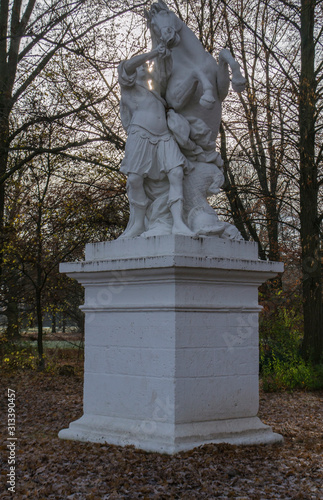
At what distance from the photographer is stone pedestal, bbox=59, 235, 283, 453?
4.71m

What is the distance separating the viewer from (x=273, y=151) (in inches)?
469

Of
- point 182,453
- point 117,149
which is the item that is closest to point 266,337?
point 117,149

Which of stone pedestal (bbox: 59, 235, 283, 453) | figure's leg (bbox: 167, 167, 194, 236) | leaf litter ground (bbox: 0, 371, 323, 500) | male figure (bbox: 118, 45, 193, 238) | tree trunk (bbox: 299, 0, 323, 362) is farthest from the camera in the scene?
tree trunk (bbox: 299, 0, 323, 362)

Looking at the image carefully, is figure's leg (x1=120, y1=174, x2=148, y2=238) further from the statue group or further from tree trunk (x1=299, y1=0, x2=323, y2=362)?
tree trunk (x1=299, y1=0, x2=323, y2=362)

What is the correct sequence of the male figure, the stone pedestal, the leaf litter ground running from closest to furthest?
the leaf litter ground, the stone pedestal, the male figure

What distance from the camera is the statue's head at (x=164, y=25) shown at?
543 cm

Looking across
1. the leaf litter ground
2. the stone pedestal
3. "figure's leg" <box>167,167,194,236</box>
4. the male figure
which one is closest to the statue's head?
the male figure

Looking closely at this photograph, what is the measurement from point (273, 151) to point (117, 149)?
3072 millimetres

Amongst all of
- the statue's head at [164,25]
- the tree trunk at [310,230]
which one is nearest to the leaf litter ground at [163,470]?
the statue's head at [164,25]

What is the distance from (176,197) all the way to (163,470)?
2.23 meters

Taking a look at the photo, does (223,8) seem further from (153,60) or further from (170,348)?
(170,348)

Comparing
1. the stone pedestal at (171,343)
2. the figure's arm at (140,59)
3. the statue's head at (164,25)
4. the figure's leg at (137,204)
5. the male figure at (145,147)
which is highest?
the statue's head at (164,25)

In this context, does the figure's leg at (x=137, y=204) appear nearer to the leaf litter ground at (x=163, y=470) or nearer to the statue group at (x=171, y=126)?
the statue group at (x=171, y=126)

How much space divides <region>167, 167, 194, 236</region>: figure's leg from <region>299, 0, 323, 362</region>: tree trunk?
5629mm
